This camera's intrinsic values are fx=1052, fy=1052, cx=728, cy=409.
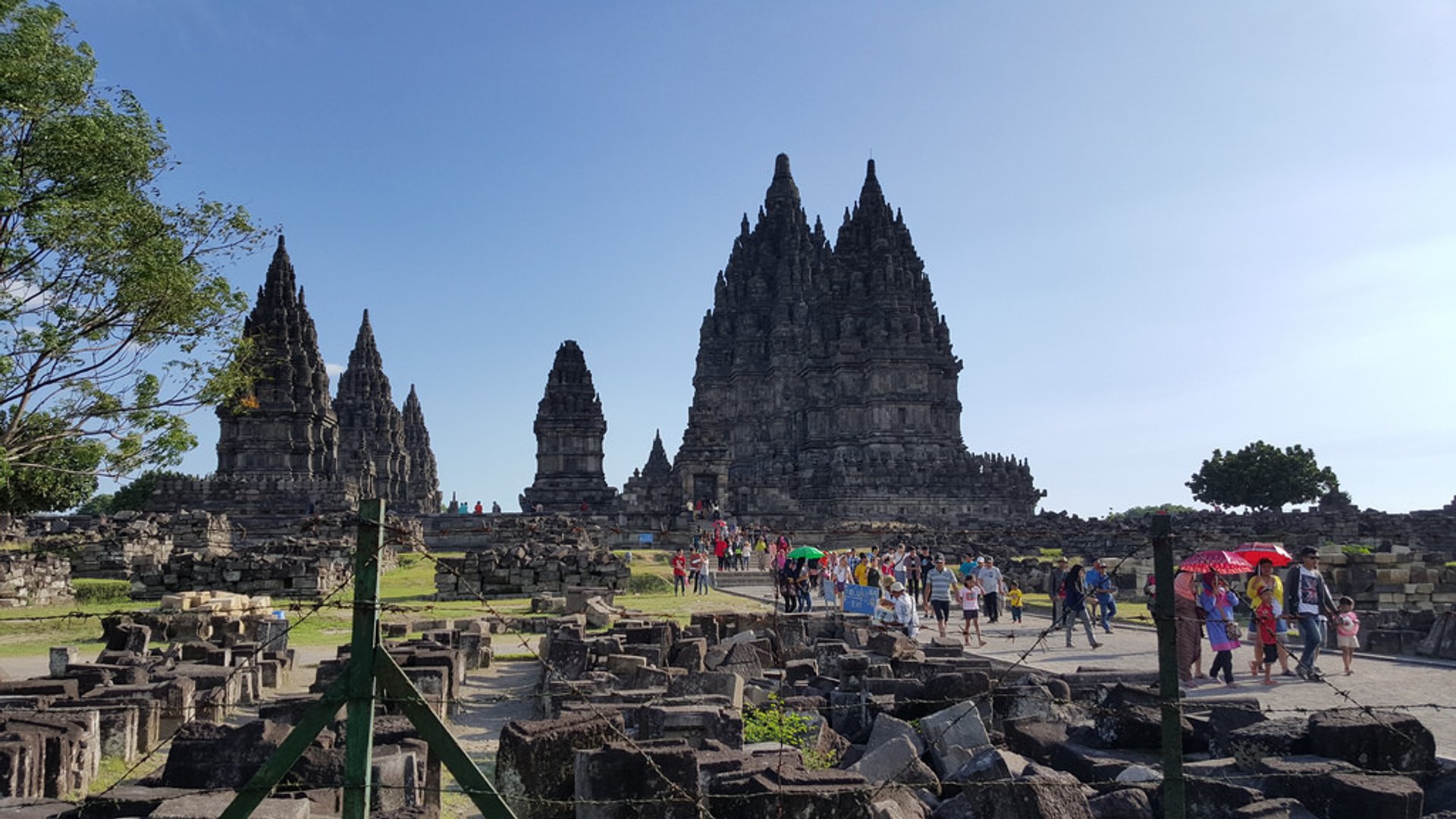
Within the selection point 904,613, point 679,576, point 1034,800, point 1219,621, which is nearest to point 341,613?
point 679,576

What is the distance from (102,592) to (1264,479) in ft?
224

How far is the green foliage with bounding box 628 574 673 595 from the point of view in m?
25.2

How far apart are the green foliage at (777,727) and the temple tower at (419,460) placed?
76.3 m

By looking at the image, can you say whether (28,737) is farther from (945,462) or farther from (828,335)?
(828,335)

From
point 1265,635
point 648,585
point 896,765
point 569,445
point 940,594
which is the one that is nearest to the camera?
point 896,765

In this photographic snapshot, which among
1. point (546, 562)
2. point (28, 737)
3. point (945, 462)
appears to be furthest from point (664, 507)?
point (28, 737)

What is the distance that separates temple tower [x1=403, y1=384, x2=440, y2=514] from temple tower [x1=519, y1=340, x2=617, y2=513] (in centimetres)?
2911

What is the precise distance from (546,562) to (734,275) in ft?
186

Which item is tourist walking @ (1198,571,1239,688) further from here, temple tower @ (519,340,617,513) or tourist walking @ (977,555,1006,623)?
temple tower @ (519,340,617,513)

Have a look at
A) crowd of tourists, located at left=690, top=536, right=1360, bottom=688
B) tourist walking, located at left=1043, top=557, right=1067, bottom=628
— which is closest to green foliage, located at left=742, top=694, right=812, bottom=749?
crowd of tourists, located at left=690, top=536, right=1360, bottom=688

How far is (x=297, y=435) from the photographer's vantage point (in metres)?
53.1

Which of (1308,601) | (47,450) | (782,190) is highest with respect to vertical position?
(782,190)

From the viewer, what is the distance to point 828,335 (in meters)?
62.2

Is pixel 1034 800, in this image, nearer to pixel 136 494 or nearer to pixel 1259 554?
pixel 1259 554
